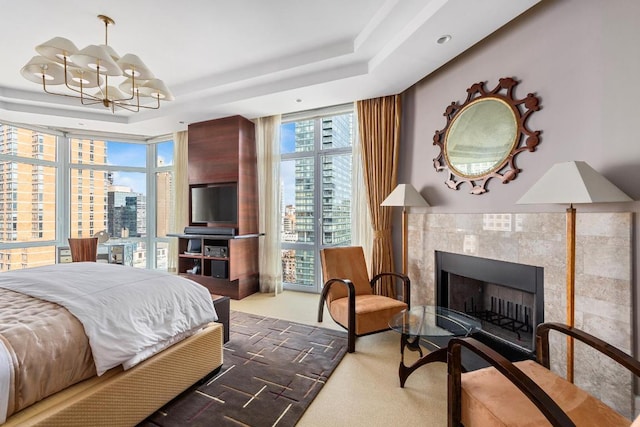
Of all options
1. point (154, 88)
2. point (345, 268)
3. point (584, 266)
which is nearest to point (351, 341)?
point (345, 268)

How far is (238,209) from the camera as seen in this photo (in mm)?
4172

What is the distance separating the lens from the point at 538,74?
6.79ft

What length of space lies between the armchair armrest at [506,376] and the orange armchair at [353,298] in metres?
1.11

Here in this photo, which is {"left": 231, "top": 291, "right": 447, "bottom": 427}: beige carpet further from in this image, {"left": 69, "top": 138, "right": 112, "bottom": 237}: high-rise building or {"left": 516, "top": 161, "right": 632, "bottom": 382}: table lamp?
{"left": 69, "top": 138, "right": 112, "bottom": 237}: high-rise building

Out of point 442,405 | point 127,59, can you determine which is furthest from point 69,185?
point 442,405

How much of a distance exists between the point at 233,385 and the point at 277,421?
1.66ft

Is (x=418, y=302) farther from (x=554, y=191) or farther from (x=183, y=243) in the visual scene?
(x=183, y=243)

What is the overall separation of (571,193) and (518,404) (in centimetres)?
115

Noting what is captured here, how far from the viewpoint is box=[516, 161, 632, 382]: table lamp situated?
1516 millimetres

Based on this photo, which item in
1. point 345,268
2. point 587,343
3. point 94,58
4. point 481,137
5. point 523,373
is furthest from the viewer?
point 345,268

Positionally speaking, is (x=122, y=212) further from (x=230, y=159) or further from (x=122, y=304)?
(x=122, y=304)

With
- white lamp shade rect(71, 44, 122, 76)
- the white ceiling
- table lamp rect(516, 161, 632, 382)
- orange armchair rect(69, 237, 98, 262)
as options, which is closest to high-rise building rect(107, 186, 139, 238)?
orange armchair rect(69, 237, 98, 262)

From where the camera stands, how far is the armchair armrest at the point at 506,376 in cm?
102

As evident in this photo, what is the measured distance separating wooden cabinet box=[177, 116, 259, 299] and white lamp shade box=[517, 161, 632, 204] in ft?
11.3
